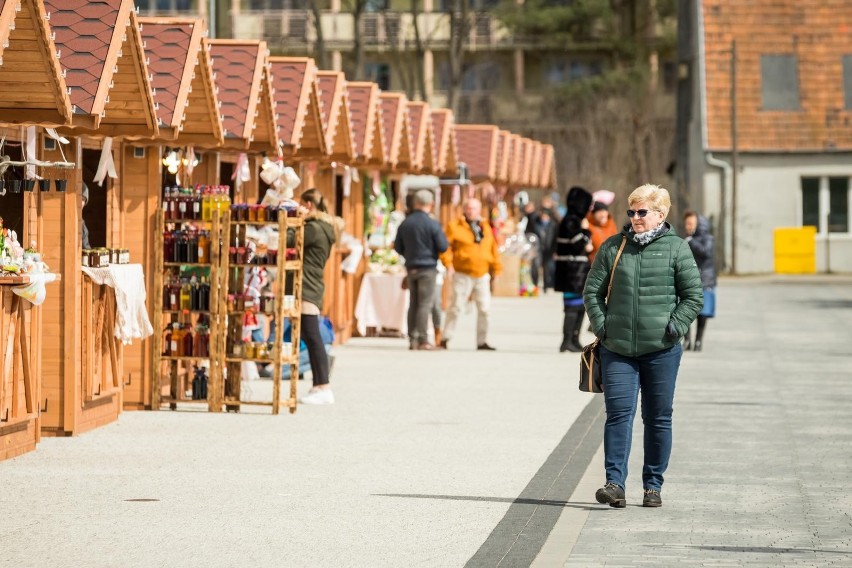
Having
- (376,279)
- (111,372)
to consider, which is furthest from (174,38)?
(376,279)

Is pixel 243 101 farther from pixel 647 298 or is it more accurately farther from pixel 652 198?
pixel 647 298

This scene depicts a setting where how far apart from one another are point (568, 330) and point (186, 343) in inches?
287

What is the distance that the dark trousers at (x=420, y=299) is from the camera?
21.7 meters

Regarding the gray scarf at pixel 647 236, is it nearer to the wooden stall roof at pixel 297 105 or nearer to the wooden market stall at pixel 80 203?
the wooden market stall at pixel 80 203

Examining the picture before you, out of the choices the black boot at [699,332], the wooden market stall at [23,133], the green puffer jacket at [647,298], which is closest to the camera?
the green puffer jacket at [647,298]

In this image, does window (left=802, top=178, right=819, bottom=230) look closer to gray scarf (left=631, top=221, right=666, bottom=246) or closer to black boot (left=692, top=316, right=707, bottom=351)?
black boot (left=692, top=316, right=707, bottom=351)

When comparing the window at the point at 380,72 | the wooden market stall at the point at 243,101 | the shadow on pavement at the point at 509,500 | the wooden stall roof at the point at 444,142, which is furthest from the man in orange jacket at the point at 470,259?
the window at the point at 380,72

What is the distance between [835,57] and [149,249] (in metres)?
38.0

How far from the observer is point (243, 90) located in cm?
1611

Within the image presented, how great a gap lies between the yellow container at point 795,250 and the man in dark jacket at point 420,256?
27.2 meters

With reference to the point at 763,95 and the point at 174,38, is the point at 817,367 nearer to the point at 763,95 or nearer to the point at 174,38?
the point at 174,38

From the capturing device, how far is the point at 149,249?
1473 cm

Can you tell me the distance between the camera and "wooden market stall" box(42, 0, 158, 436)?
12250 mm

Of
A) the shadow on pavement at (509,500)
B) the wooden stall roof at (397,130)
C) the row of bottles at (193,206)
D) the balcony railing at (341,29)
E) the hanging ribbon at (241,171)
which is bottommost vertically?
the shadow on pavement at (509,500)
